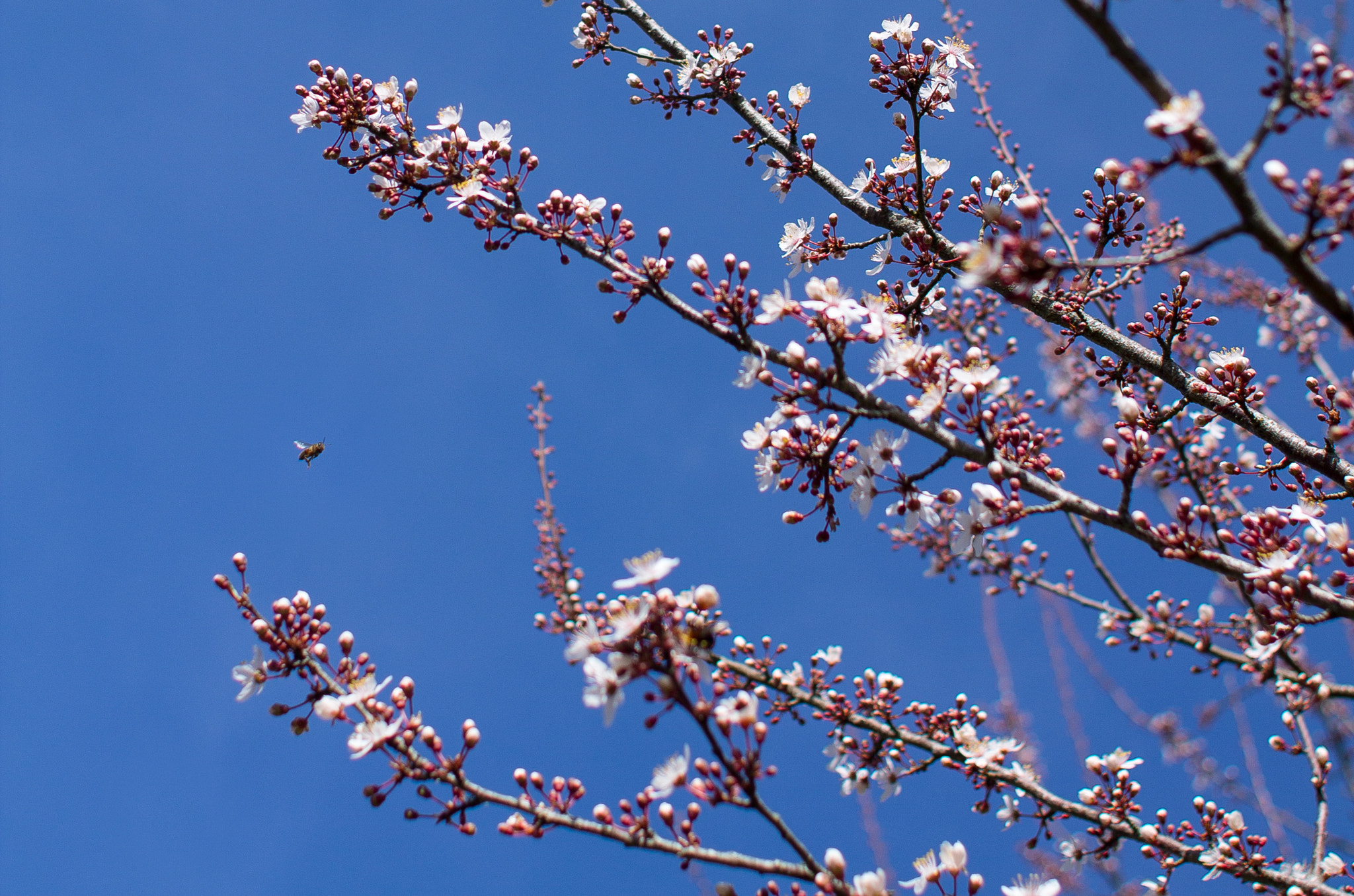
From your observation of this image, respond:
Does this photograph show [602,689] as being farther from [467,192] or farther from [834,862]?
[467,192]

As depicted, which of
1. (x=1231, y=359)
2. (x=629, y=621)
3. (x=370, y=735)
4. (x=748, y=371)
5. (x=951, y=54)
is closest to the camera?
(x=629, y=621)

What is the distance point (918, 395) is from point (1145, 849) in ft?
9.71

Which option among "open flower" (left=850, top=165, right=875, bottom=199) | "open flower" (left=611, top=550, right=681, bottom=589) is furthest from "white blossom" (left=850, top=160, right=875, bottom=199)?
"open flower" (left=611, top=550, right=681, bottom=589)

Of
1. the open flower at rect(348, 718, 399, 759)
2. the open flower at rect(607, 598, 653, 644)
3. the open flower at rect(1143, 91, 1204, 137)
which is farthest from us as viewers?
the open flower at rect(348, 718, 399, 759)

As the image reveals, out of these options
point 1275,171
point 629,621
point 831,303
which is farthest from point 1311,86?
point 629,621

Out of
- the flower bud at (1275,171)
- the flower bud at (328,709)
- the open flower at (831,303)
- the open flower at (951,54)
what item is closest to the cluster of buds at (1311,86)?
the flower bud at (1275,171)

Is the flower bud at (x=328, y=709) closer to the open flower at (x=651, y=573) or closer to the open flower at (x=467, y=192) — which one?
the open flower at (x=651, y=573)

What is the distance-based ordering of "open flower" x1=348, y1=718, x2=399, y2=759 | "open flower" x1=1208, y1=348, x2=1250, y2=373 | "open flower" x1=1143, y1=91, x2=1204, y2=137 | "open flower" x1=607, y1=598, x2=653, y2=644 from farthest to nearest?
"open flower" x1=1208, y1=348, x2=1250, y2=373, "open flower" x1=348, y1=718, x2=399, y2=759, "open flower" x1=607, y1=598, x2=653, y2=644, "open flower" x1=1143, y1=91, x2=1204, y2=137

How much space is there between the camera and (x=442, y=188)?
424 cm

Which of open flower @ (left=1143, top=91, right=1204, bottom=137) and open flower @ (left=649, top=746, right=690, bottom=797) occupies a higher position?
open flower @ (left=1143, top=91, right=1204, bottom=137)

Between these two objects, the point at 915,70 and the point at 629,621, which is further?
the point at 915,70

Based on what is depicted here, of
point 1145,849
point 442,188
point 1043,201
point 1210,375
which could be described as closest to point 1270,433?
point 1210,375

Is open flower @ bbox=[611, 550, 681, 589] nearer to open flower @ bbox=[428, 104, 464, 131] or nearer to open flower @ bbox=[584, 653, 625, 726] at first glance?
open flower @ bbox=[584, 653, 625, 726]

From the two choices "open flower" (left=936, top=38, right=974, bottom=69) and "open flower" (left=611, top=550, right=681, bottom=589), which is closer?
"open flower" (left=611, top=550, right=681, bottom=589)
